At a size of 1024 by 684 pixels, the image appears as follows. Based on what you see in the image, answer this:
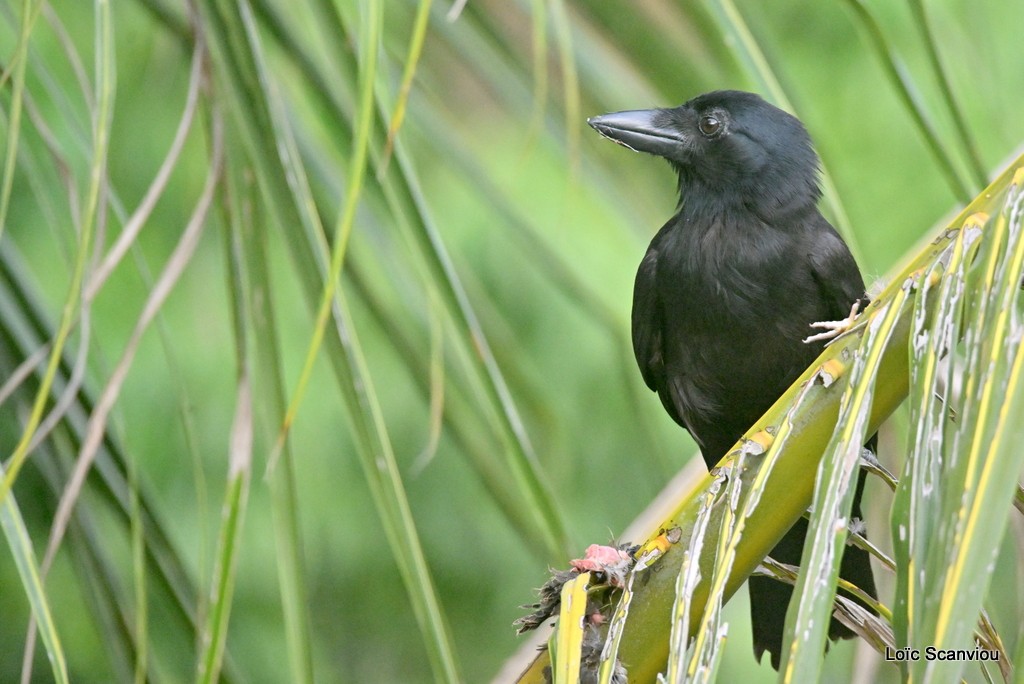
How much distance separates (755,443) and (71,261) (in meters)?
0.71

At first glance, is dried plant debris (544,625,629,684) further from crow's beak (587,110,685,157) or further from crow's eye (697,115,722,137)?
crow's eye (697,115,722,137)

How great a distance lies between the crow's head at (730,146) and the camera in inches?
59.7

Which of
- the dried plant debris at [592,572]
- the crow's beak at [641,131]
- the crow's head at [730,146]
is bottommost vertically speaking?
the dried plant debris at [592,572]

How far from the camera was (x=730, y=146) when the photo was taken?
1.56 m

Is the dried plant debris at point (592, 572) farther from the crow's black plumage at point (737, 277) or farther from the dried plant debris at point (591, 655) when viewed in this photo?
the crow's black plumage at point (737, 277)

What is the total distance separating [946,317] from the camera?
50 cm

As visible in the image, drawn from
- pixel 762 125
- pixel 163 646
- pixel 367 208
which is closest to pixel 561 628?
pixel 367 208

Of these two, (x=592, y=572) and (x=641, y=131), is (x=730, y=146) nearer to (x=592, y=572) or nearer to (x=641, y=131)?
(x=641, y=131)

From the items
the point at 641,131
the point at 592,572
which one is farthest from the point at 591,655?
the point at 641,131

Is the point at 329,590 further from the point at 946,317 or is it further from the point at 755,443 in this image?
the point at 946,317

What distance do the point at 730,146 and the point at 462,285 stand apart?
17.9 inches

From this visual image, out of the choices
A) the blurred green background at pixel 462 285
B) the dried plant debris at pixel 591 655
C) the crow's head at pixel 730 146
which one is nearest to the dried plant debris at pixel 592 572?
the dried plant debris at pixel 591 655

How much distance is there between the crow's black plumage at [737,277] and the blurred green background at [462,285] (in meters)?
0.08

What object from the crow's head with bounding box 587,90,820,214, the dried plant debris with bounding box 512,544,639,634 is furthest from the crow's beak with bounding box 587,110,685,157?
the dried plant debris with bounding box 512,544,639,634
